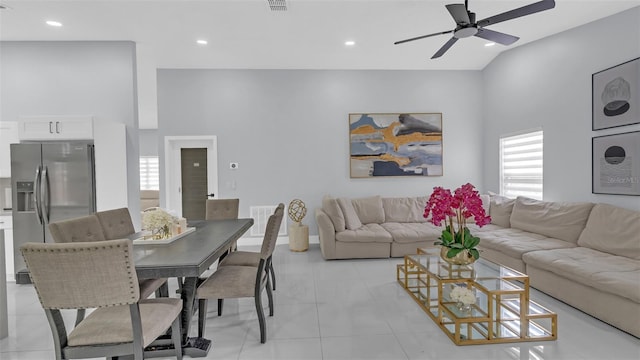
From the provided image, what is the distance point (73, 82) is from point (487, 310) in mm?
5763

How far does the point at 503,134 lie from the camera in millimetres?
5305

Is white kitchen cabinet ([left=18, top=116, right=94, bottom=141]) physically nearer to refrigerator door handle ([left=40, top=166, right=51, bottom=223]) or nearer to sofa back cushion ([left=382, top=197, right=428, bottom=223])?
refrigerator door handle ([left=40, top=166, right=51, bottom=223])

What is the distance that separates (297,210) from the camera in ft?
18.0

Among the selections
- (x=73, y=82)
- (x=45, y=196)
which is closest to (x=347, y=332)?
(x=45, y=196)

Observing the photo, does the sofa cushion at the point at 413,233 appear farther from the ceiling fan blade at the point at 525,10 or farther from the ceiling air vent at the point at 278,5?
the ceiling air vent at the point at 278,5

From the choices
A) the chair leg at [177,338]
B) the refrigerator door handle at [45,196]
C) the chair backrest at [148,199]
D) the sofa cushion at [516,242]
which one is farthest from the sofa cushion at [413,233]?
the chair backrest at [148,199]

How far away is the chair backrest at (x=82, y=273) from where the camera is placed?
4.82ft

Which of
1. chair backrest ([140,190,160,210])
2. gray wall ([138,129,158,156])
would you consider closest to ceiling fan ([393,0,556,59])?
chair backrest ([140,190,160,210])

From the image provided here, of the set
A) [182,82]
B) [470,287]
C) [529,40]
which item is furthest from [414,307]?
[182,82]

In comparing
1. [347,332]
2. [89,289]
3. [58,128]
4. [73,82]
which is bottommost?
[347,332]

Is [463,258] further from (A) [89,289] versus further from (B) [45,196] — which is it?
(B) [45,196]

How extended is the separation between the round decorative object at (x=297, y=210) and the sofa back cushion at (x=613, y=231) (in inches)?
148

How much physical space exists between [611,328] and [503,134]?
11.5ft

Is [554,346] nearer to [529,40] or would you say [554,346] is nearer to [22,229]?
[529,40]
